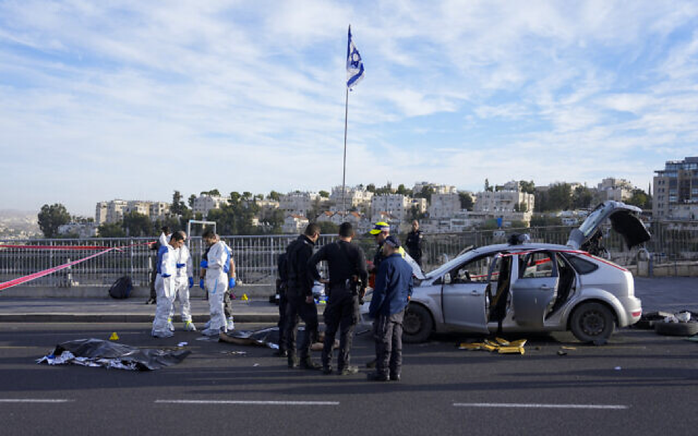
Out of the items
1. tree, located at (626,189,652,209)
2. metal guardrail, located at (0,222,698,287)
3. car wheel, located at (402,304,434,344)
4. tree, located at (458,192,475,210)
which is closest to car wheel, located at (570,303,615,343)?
car wheel, located at (402,304,434,344)

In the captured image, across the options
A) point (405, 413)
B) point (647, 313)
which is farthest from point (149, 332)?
point (647, 313)

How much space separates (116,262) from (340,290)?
11.2 m

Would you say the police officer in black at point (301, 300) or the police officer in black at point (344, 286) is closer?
the police officer in black at point (344, 286)

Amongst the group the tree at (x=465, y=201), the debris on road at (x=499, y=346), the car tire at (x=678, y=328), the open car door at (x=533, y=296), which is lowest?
the debris on road at (x=499, y=346)

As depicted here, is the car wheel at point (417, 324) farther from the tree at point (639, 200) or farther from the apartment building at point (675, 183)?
the apartment building at point (675, 183)

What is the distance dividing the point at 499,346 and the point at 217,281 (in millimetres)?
5003

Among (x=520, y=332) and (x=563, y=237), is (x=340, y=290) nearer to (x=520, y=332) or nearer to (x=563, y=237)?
(x=520, y=332)

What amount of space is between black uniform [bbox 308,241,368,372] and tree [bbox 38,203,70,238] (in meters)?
68.3

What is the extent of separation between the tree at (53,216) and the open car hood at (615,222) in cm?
6779

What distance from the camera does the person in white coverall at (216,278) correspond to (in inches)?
398

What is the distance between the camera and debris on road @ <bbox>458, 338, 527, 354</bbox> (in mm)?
8609

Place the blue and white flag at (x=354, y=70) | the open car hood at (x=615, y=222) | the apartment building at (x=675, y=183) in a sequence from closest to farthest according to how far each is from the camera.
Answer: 1. the open car hood at (x=615, y=222)
2. the blue and white flag at (x=354, y=70)
3. the apartment building at (x=675, y=183)

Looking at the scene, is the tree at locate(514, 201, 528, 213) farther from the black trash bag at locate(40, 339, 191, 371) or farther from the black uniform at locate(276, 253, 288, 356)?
the black trash bag at locate(40, 339, 191, 371)

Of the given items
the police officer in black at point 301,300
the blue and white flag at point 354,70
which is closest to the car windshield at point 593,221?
the police officer in black at point 301,300
